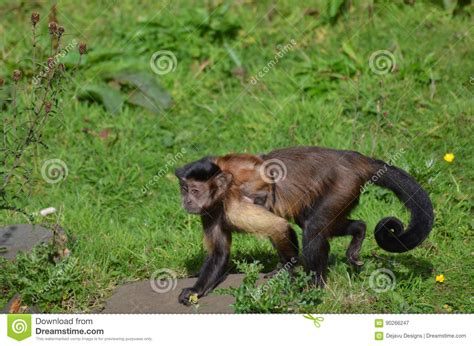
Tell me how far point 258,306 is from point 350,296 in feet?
3.04

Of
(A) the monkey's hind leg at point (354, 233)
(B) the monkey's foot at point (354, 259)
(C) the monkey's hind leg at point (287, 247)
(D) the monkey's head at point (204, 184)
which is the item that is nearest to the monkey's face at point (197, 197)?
(D) the monkey's head at point (204, 184)

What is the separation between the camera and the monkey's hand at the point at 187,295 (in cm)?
685

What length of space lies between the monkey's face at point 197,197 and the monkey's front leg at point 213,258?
0.60ft

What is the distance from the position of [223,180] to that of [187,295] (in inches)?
39.2

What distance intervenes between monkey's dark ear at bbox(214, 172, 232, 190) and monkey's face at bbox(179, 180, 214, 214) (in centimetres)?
9

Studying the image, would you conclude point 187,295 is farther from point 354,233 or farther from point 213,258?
point 354,233

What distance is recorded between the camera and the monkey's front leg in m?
7.00

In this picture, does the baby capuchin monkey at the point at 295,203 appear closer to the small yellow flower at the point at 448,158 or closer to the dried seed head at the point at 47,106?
the dried seed head at the point at 47,106

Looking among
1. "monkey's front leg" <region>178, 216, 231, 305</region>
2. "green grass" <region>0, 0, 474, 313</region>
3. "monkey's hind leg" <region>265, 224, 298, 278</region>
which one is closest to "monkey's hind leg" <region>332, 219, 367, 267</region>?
"green grass" <region>0, 0, 474, 313</region>

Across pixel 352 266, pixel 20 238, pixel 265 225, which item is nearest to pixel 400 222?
pixel 352 266

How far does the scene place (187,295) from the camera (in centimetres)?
690

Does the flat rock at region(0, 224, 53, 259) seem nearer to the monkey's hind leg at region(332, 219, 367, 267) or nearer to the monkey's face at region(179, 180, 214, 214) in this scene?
the monkey's face at region(179, 180, 214, 214)
